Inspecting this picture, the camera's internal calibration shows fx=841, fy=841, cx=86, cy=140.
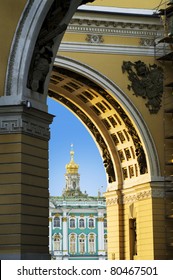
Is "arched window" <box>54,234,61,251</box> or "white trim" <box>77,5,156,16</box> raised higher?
"white trim" <box>77,5,156,16</box>

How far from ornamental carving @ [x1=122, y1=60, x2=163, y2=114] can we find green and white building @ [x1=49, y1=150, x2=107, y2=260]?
48064mm

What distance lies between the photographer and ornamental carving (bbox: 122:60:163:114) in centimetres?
3303

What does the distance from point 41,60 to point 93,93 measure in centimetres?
1605

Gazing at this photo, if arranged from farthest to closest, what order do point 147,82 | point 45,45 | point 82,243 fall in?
point 82,243
point 147,82
point 45,45

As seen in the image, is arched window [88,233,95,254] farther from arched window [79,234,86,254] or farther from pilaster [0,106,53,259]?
pilaster [0,106,53,259]

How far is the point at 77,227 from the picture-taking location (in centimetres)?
8181

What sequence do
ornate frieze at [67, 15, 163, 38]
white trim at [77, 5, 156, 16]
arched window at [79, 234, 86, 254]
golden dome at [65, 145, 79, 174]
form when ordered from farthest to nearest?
golden dome at [65, 145, 79, 174] < arched window at [79, 234, 86, 254] < ornate frieze at [67, 15, 163, 38] < white trim at [77, 5, 156, 16]

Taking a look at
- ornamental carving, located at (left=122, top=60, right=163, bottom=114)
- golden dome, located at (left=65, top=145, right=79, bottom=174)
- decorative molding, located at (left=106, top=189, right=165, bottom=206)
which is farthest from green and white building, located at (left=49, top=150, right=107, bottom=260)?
ornamental carving, located at (left=122, top=60, right=163, bottom=114)

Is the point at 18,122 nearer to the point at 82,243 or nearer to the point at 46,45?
the point at 46,45

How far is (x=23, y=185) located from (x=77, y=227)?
65.7 meters

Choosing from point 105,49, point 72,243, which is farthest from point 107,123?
point 72,243
